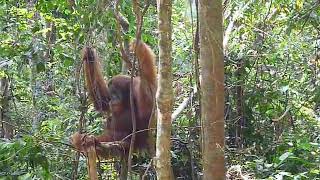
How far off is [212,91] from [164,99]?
264 mm

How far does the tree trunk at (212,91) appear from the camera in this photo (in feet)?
8.87

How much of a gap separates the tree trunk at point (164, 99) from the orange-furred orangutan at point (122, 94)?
846 mm

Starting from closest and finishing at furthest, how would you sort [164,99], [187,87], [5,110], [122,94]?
[164,99] → [122,94] → [187,87] → [5,110]

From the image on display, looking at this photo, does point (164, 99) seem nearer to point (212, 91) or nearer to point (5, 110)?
point (212, 91)

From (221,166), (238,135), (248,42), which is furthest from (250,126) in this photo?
(221,166)

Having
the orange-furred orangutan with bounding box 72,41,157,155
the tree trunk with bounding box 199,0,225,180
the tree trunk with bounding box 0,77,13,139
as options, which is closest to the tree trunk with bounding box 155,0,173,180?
the tree trunk with bounding box 199,0,225,180

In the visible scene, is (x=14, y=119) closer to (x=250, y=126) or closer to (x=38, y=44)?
(x=38, y=44)

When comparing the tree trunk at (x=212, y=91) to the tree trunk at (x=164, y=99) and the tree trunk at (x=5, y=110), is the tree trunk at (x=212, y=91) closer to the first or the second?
the tree trunk at (x=164, y=99)

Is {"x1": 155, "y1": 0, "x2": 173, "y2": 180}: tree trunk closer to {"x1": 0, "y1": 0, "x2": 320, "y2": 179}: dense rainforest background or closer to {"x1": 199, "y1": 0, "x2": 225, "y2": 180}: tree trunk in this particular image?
{"x1": 199, "y1": 0, "x2": 225, "y2": 180}: tree trunk

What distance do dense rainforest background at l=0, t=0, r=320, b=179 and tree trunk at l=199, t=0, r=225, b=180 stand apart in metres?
0.32

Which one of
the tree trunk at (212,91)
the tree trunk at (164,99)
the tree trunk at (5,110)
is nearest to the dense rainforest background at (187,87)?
the tree trunk at (5,110)

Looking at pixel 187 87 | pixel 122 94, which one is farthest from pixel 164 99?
pixel 187 87

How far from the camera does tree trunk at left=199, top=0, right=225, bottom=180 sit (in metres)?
2.70

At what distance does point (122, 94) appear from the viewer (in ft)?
14.4
